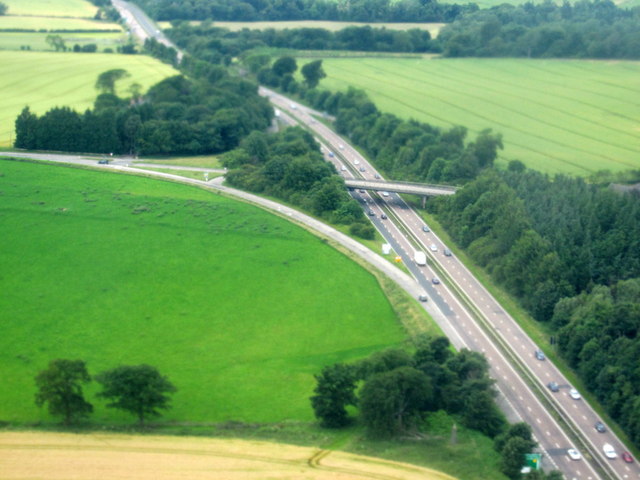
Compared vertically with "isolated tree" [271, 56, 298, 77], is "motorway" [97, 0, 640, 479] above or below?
below

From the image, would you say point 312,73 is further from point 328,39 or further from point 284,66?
point 328,39

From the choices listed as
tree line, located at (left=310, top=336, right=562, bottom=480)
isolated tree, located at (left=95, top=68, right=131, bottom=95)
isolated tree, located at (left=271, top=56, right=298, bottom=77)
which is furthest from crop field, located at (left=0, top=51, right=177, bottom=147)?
tree line, located at (left=310, top=336, right=562, bottom=480)

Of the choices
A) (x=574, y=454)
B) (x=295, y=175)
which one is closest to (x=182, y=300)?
(x=295, y=175)

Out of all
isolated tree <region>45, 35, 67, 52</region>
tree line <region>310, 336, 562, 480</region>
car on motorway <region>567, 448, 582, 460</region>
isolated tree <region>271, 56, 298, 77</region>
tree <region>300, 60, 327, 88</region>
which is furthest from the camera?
isolated tree <region>45, 35, 67, 52</region>

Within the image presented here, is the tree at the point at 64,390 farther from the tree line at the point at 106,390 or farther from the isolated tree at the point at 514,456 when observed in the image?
the isolated tree at the point at 514,456

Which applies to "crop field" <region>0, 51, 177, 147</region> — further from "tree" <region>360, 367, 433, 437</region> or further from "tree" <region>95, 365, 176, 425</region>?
"tree" <region>360, 367, 433, 437</region>

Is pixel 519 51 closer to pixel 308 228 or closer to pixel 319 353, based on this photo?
pixel 308 228
